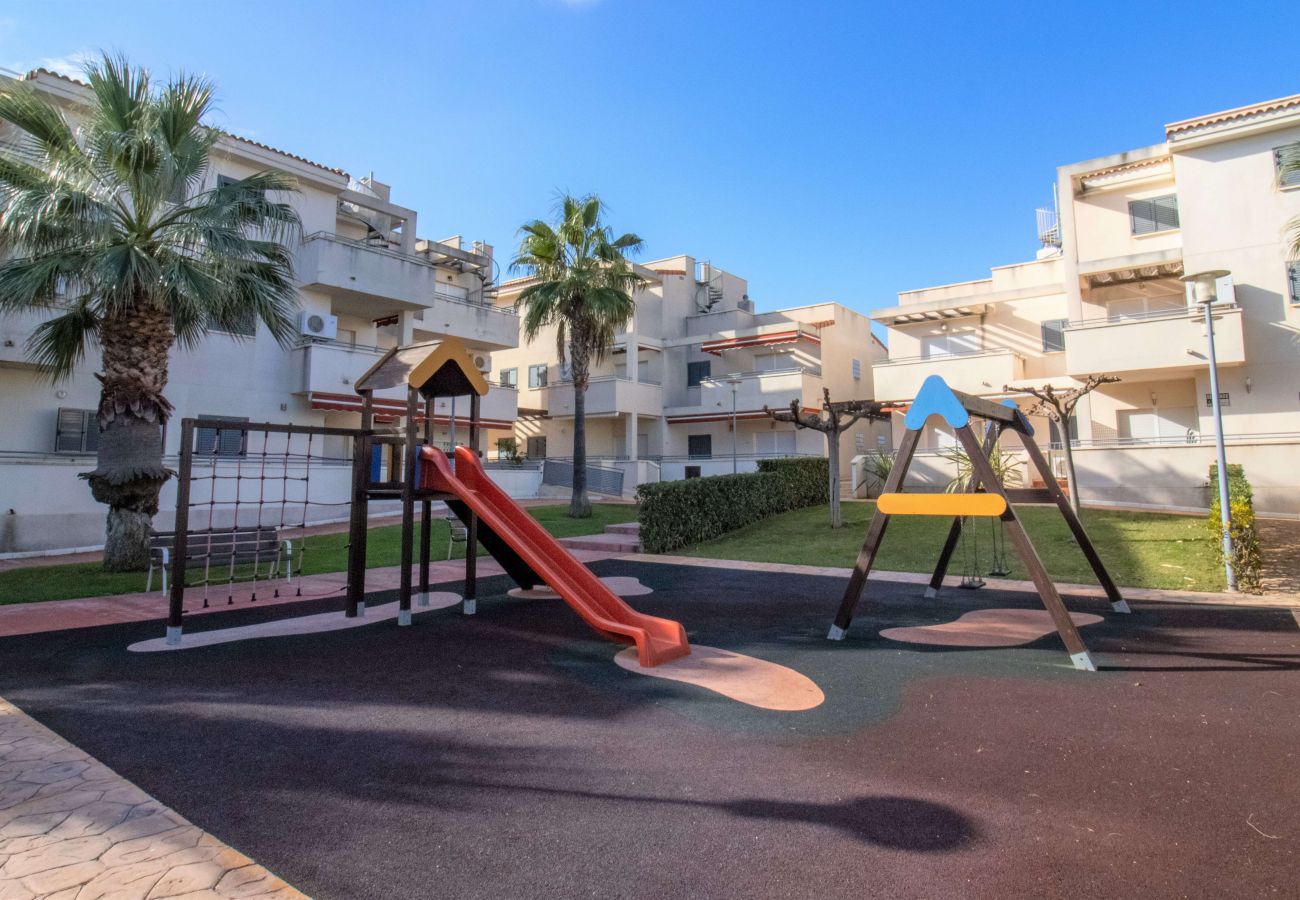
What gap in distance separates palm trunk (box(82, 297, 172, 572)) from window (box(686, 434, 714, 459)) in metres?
23.0

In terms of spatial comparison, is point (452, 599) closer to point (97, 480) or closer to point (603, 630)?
point (603, 630)

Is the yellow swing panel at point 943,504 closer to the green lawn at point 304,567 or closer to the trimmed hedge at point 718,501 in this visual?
the trimmed hedge at point 718,501

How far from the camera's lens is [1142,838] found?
3057 millimetres

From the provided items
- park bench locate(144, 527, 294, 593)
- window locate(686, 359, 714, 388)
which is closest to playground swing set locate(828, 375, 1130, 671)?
park bench locate(144, 527, 294, 593)

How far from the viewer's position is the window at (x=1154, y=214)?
834 inches

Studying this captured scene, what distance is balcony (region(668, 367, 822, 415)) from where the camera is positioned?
29422 millimetres

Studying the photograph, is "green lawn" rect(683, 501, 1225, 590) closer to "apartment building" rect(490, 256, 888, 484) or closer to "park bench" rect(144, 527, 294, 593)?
"park bench" rect(144, 527, 294, 593)

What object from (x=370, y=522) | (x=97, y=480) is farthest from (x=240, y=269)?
(x=370, y=522)

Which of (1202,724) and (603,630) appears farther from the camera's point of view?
(603,630)

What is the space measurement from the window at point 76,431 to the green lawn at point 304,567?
5.03 meters

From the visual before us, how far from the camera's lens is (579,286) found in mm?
20516

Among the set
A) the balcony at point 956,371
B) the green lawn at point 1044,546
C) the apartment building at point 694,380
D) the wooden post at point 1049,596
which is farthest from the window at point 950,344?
the wooden post at point 1049,596

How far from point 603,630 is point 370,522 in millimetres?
15159

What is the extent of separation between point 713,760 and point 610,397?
→ 2739 centimetres
